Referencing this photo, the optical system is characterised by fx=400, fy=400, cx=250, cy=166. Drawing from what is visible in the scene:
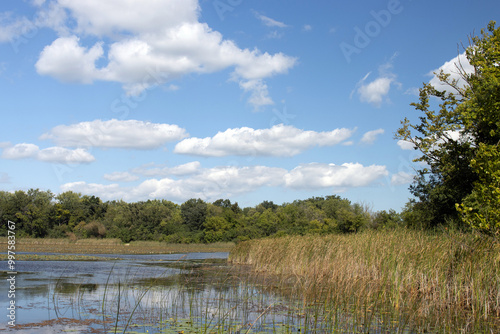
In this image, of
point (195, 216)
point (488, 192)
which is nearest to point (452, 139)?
point (488, 192)

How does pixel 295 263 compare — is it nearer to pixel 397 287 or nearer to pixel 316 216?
pixel 397 287

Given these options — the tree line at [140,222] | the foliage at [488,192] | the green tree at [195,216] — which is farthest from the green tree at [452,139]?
the green tree at [195,216]

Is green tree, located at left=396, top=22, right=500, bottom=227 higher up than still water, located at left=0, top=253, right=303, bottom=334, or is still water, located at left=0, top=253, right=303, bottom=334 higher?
green tree, located at left=396, top=22, right=500, bottom=227

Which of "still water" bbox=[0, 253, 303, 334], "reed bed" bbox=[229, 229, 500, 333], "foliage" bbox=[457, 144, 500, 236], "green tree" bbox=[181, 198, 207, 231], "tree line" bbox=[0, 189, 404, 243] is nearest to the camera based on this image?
"still water" bbox=[0, 253, 303, 334]

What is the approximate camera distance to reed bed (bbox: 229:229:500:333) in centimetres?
778

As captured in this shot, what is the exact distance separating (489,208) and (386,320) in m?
7.57

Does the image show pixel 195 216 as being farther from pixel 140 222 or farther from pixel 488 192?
pixel 488 192

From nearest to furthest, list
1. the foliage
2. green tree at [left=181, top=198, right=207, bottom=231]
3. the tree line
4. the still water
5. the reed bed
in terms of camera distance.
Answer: the still water < the reed bed < the foliage < the tree line < green tree at [left=181, top=198, right=207, bottom=231]

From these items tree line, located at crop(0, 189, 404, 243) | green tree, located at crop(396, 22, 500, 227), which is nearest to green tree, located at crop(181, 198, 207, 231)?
tree line, located at crop(0, 189, 404, 243)

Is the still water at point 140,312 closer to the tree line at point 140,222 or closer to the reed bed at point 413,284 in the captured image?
the reed bed at point 413,284

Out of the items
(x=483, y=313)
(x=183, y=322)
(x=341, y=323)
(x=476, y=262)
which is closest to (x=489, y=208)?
(x=476, y=262)

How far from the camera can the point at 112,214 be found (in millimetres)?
81812

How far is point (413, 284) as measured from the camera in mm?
9680

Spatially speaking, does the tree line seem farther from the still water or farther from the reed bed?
the still water
